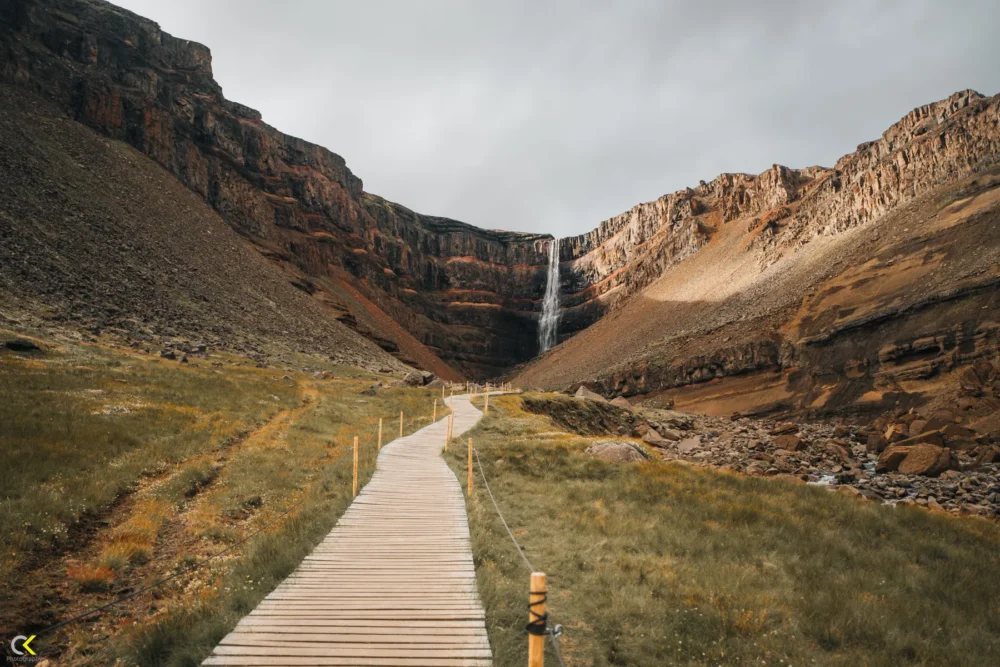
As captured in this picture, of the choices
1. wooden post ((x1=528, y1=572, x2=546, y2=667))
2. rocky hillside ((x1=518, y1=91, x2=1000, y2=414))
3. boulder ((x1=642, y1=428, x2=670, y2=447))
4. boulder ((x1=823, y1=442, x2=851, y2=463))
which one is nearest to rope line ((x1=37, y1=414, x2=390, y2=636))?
wooden post ((x1=528, y1=572, x2=546, y2=667))

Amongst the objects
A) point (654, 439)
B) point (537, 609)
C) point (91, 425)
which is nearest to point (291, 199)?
point (654, 439)

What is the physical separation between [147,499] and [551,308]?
393ft

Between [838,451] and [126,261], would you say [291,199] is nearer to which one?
[126,261]

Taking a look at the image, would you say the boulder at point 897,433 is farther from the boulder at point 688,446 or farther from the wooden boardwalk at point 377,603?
the wooden boardwalk at point 377,603

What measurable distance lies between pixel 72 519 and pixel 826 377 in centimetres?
4934

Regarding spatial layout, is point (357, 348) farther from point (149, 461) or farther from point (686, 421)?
point (149, 461)

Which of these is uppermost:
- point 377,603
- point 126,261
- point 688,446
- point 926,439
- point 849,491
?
point 126,261

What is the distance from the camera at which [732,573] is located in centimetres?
816

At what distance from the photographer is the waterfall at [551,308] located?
123 meters

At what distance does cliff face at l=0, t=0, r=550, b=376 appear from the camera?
70375 millimetres

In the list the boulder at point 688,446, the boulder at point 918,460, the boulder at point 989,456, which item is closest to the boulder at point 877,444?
the boulder at point 918,460

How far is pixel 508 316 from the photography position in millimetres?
128125

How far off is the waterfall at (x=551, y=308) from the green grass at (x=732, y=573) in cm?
10814

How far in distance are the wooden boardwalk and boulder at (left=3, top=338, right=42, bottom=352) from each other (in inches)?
993
